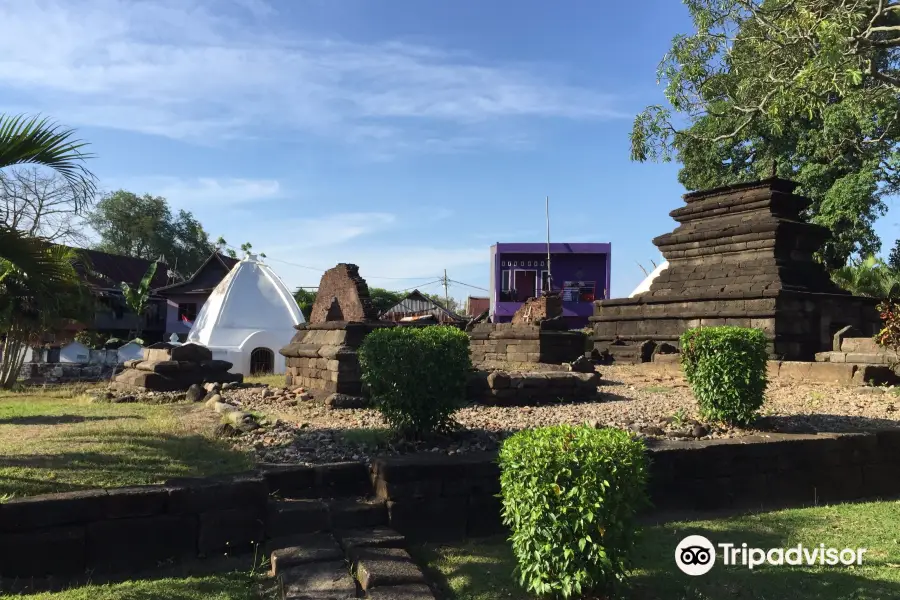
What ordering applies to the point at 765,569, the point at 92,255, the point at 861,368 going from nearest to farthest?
the point at 765,569 < the point at 861,368 < the point at 92,255

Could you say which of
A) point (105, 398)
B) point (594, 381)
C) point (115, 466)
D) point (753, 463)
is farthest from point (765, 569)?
point (105, 398)

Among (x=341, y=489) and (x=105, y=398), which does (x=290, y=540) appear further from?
(x=105, y=398)

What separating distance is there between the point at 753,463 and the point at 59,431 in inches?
256

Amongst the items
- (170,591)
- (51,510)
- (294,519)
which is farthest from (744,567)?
(51,510)

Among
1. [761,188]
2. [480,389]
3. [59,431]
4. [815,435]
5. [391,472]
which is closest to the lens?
[391,472]

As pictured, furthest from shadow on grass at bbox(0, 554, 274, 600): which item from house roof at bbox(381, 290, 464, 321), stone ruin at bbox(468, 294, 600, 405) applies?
house roof at bbox(381, 290, 464, 321)

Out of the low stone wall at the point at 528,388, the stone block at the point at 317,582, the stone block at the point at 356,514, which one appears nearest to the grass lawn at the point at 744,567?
the stone block at the point at 356,514

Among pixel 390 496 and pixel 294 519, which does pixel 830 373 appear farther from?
pixel 294 519

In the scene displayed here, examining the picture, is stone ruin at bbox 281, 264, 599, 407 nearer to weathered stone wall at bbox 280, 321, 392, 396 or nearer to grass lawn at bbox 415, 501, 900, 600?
weathered stone wall at bbox 280, 321, 392, 396

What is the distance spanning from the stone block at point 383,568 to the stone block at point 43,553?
1.59 m

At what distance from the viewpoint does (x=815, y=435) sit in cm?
617

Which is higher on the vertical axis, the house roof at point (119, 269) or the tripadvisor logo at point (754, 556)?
the house roof at point (119, 269)

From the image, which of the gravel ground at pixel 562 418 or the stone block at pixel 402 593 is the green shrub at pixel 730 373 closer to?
the gravel ground at pixel 562 418

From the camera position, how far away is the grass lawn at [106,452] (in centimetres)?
463
